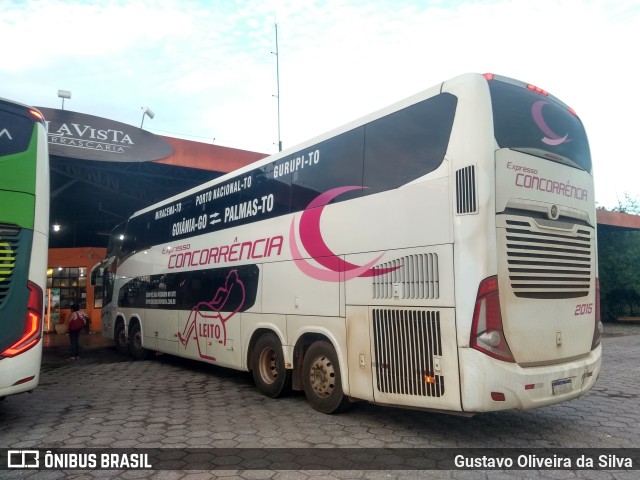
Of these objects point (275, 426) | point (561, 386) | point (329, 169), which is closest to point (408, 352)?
point (561, 386)

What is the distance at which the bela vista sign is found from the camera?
14656 millimetres

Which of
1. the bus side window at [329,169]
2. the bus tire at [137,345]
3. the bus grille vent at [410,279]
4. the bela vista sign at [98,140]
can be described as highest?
the bela vista sign at [98,140]

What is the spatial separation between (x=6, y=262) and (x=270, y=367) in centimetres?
388

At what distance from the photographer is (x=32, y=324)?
5.80 metres

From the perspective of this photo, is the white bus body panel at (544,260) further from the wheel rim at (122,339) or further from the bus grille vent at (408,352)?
the wheel rim at (122,339)

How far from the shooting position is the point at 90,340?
18.5 meters

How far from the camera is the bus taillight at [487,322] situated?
14.9 ft

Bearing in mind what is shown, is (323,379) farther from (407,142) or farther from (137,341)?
(137,341)

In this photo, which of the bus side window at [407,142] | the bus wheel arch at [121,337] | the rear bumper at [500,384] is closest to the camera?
the rear bumper at [500,384]

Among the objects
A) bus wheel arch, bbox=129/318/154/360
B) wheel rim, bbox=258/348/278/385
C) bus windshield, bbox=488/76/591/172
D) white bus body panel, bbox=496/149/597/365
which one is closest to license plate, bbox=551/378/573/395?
white bus body panel, bbox=496/149/597/365

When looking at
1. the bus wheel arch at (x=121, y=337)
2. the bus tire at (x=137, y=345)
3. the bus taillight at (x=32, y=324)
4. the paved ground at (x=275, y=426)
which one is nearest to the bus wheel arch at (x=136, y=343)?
the bus tire at (x=137, y=345)

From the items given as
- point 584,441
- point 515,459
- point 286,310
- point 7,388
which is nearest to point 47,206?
point 7,388

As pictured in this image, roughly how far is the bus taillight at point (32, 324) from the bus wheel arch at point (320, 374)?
3.24 m

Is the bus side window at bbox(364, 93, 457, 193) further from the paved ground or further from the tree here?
the tree
